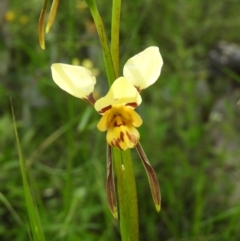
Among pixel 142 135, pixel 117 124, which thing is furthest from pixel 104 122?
pixel 142 135

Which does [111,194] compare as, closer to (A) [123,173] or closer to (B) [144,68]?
(A) [123,173]

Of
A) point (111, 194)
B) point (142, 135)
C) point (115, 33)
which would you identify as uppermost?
point (142, 135)

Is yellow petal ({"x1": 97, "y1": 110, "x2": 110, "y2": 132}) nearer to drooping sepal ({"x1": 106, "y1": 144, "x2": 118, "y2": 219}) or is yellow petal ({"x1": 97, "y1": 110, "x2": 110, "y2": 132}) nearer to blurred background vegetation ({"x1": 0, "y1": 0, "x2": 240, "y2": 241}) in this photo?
drooping sepal ({"x1": 106, "y1": 144, "x2": 118, "y2": 219})

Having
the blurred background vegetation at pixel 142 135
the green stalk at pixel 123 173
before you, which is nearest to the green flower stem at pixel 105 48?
the green stalk at pixel 123 173

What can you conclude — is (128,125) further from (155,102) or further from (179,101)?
(155,102)

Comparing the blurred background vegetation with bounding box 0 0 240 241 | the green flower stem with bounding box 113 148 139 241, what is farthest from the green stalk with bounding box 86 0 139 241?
the blurred background vegetation with bounding box 0 0 240 241

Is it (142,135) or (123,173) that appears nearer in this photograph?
(123,173)

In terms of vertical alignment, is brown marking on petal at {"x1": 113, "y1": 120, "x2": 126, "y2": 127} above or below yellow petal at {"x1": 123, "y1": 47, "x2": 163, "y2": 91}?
below

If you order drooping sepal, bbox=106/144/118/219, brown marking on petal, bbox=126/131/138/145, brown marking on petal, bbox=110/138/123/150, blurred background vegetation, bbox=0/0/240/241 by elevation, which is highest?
blurred background vegetation, bbox=0/0/240/241
